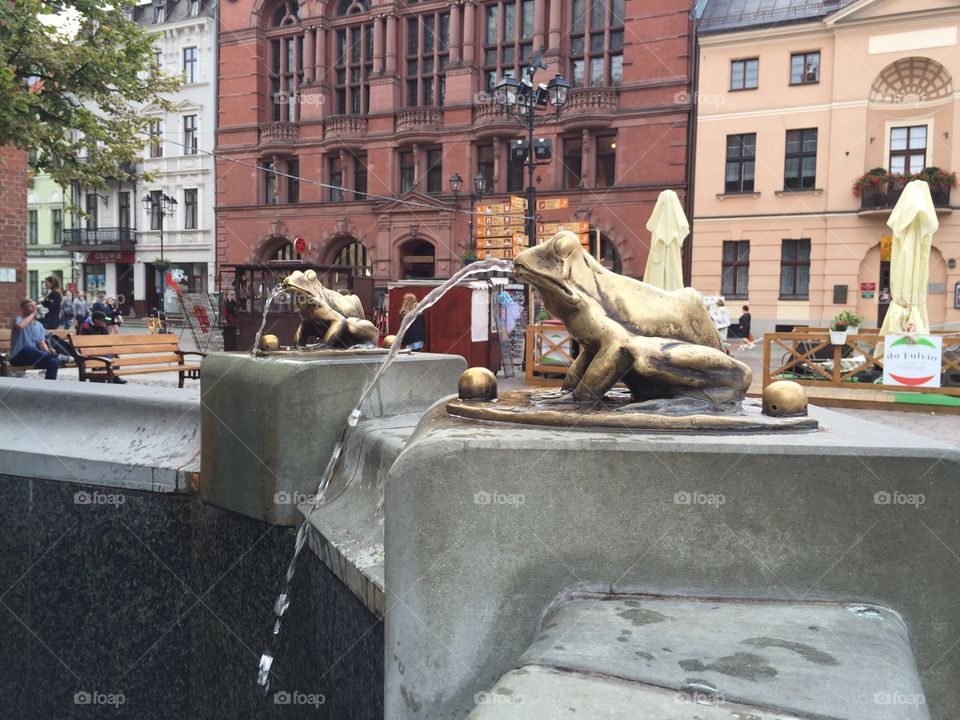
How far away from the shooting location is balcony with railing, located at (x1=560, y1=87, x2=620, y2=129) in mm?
26922

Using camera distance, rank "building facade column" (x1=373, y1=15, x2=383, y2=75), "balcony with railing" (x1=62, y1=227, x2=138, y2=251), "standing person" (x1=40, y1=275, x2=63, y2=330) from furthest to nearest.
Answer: "balcony with railing" (x1=62, y1=227, x2=138, y2=251), "building facade column" (x1=373, y1=15, x2=383, y2=75), "standing person" (x1=40, y1=275, x2=63, y2=330)

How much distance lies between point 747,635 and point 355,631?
4.18 ft

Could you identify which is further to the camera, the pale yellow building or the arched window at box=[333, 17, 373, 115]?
the arched window at box=[333, 17, 373, 115]

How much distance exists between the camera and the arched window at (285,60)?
33.3 m

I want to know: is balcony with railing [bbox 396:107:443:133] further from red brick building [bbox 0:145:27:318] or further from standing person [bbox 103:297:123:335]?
red brick building [bbox 0:145:27:318]

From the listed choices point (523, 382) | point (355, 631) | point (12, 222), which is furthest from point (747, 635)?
point (12, 222)

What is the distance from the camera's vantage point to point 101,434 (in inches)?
148

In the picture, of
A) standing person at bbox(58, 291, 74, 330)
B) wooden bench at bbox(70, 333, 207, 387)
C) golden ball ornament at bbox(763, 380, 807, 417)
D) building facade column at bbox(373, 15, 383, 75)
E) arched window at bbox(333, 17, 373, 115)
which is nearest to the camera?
golden ball ornament at bbox(763, 380, 807, 417)

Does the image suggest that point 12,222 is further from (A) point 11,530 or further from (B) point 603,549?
(B) point 603,549

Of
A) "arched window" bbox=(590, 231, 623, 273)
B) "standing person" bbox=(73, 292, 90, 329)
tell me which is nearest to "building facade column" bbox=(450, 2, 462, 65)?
"arched window" bbox=(590, 231, 623, 273)

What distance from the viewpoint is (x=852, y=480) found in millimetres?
1583

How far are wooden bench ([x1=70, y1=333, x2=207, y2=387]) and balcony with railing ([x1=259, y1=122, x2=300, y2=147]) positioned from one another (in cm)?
2493

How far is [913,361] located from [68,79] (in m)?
12.4

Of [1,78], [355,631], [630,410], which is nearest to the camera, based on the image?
[630,410]
